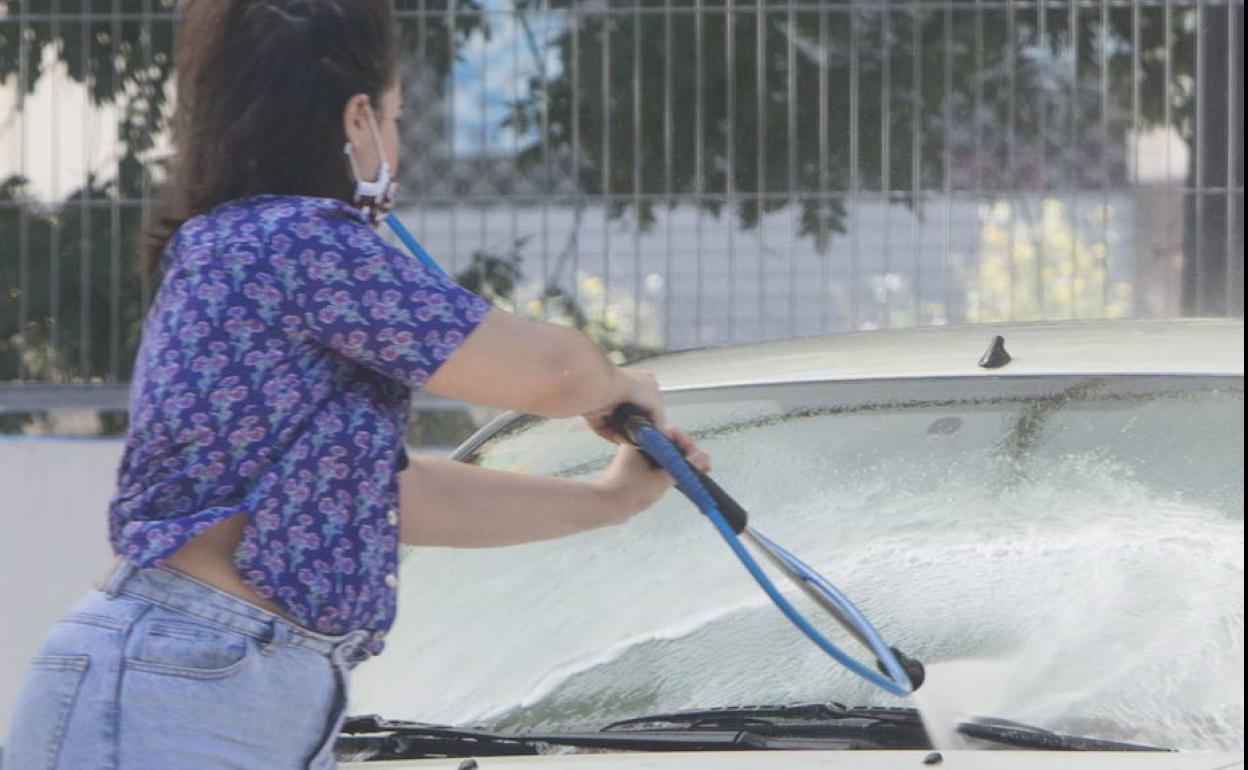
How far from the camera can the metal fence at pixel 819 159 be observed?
7.20 m

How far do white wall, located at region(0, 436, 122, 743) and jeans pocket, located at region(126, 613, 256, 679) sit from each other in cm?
555

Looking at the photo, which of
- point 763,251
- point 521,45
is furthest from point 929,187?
point 521,45

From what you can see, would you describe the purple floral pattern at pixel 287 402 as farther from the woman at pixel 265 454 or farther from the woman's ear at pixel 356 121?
the woman's ear at pixel 356 121

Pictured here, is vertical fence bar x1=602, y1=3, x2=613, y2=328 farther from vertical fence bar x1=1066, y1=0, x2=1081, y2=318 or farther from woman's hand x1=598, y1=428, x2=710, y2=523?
woman's hand x1=598, y1=428, x2=710, y2=523

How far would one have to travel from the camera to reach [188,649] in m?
2.06

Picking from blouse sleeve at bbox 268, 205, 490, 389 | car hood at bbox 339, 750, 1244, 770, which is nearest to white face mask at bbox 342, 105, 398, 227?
blouse sleeve at bbox 268, 205, 490, 389

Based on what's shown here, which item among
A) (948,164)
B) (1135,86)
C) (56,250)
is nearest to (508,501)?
(948,164)

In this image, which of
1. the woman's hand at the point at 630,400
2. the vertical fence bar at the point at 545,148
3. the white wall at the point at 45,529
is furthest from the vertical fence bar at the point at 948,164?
the woman's hand at the point at 630,400

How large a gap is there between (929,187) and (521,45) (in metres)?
1.44

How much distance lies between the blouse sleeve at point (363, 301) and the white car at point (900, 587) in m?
0.61

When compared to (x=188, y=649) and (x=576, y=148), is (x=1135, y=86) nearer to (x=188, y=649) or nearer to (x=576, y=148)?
(x=576, y=148)

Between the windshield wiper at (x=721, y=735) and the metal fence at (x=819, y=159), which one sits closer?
the windshield wiper at (x=721, y=735)

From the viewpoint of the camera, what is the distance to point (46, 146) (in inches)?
297

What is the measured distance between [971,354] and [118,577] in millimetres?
1439
